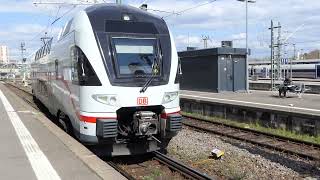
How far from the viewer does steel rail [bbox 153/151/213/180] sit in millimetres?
8078

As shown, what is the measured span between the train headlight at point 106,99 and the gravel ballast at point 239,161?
215 cm

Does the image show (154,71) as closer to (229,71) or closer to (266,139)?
(266,139)

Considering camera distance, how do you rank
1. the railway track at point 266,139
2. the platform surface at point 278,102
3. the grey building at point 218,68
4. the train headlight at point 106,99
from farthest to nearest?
1. the grey building at point 218,68
2. the platform surface at point 278,102
3. the railway track at point 266,139
4. the train headlight at point 106,99

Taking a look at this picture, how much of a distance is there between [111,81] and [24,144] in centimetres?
251

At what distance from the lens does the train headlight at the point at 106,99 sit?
912 centimetres

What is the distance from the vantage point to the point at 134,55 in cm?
962

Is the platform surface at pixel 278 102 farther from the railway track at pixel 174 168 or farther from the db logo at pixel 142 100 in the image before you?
the db logo at pixel 142 100

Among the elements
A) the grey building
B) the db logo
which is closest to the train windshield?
the db logo

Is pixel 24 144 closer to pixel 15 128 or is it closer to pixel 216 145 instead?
pixel 15 128

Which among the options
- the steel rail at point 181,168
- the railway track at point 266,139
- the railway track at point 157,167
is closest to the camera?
the steel rail at point 181,168

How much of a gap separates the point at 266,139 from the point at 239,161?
3.86 m

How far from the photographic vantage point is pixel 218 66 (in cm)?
2975

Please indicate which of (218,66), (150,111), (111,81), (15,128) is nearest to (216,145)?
(150,111)

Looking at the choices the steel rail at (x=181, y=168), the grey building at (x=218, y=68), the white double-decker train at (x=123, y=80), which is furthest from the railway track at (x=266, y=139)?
the grey building at (x=218, y=68)
